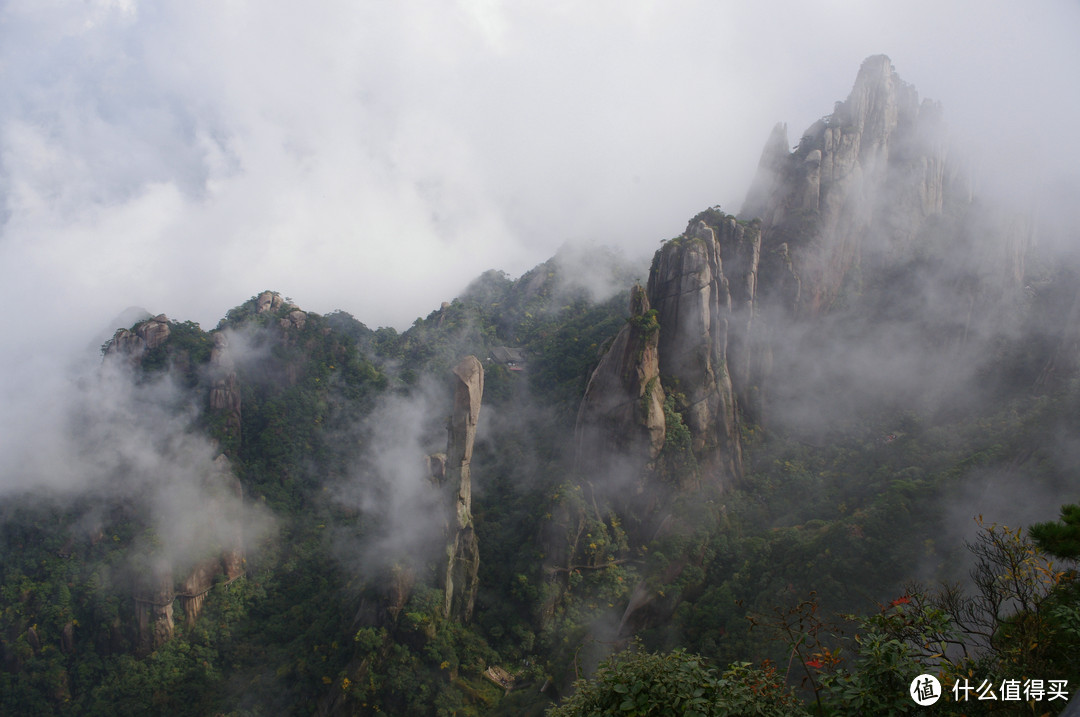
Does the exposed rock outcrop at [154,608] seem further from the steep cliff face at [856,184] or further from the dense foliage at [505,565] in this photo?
the steep cliff face at [856,184]

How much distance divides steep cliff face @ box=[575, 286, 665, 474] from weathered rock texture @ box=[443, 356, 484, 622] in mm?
8612

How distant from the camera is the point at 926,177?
50.7 metres

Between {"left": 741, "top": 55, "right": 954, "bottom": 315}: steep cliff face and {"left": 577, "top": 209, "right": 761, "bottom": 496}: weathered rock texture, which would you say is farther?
{"left": 741, "top": 55, "right": 954, "bottom": 315}: steep cliff face

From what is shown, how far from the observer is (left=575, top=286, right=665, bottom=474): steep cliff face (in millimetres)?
33719

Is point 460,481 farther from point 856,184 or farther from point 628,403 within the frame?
point 856,184

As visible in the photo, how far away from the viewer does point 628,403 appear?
34.2 metres

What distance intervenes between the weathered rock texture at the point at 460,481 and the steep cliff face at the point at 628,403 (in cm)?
861

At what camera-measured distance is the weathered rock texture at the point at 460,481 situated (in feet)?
99.0

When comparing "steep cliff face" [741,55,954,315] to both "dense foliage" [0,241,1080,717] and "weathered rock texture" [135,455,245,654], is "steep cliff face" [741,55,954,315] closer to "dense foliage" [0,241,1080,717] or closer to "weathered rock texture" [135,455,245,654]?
"dense foliage" [0,241,1080,717]

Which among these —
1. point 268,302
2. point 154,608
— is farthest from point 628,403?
point 268,302

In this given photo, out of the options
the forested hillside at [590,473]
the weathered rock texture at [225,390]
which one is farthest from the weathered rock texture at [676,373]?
the weathered rock texture at [225,390]

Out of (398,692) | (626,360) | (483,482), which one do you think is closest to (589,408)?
(626,360)

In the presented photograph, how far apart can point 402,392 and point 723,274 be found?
30430 millimetres

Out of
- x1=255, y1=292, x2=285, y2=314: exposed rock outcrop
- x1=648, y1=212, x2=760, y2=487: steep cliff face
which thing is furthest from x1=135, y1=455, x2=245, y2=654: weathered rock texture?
x1=648, y1=212, x2=760, y2=487: steep cliff face
